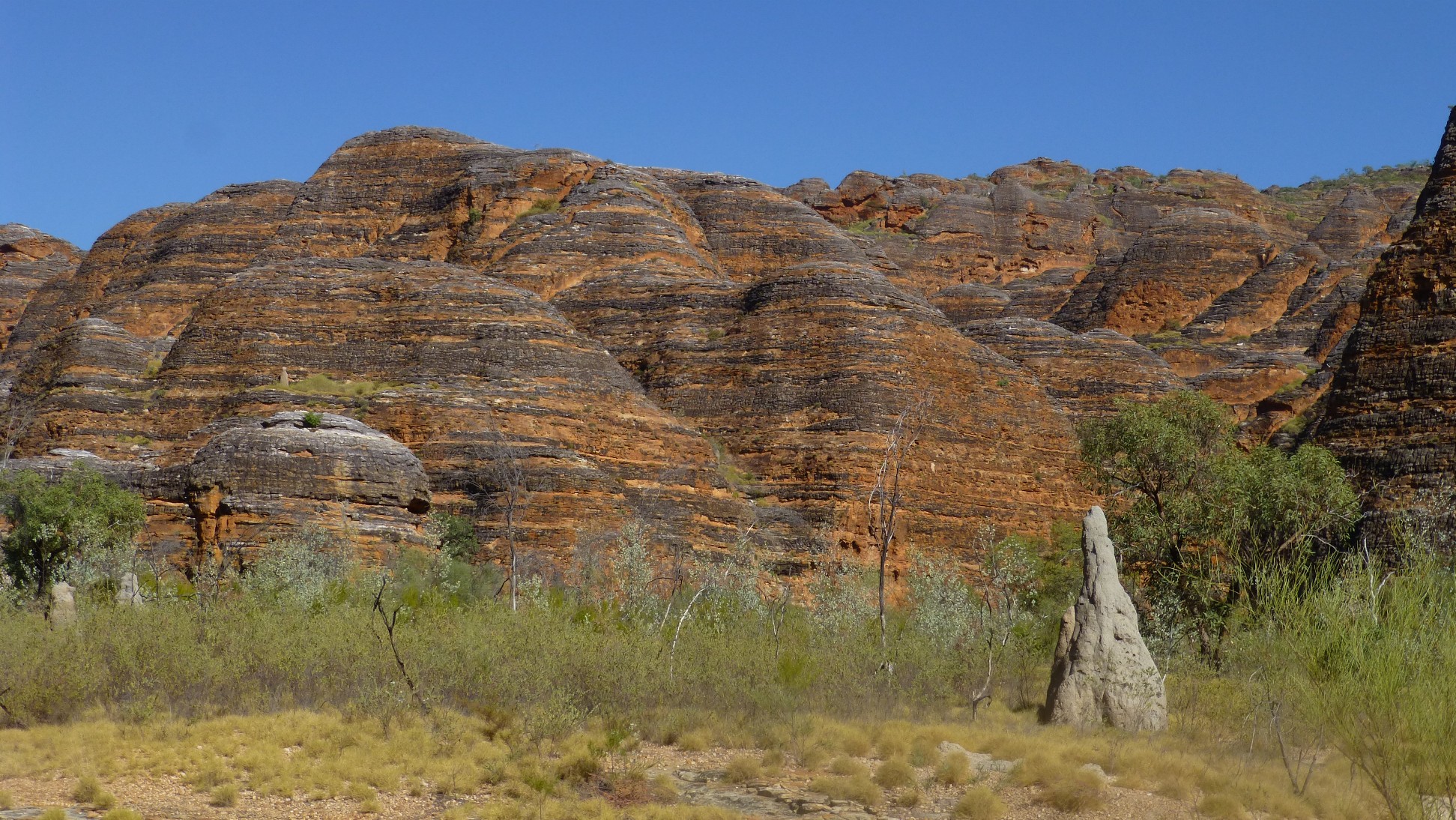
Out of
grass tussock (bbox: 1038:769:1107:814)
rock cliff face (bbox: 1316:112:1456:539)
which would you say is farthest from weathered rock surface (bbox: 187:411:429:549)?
rock cliff face (bbox: 1316:112:1456:539)

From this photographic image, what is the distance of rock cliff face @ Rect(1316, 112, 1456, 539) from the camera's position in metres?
24.9

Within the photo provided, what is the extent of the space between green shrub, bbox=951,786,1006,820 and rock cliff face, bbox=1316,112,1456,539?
10.5 metres

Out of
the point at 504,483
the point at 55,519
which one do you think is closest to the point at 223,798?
the point at 55,519

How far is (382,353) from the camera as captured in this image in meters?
41.6

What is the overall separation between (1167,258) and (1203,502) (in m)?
46.2

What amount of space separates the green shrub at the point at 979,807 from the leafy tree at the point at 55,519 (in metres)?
22.1

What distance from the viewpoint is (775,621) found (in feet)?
94.0

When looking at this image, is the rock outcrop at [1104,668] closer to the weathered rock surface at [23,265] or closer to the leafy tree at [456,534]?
the leafy tree at [456,534]

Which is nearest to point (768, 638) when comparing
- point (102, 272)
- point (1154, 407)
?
point (1154, 407)

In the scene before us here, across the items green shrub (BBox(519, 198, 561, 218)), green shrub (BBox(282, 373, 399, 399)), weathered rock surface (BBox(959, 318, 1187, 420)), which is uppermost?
green shrub (BBox(519, 198, 561, 218))

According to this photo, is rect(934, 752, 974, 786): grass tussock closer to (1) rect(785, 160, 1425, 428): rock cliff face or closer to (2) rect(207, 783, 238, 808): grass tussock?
(2) rect(207, 783, 238, 808): grass tussock

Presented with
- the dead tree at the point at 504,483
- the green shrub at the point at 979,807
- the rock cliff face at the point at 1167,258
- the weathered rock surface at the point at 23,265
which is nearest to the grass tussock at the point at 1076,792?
the green shrub at the point at 979,807

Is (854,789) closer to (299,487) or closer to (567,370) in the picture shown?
(299,487)

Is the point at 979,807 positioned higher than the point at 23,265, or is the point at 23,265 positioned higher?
the point at 23,265
